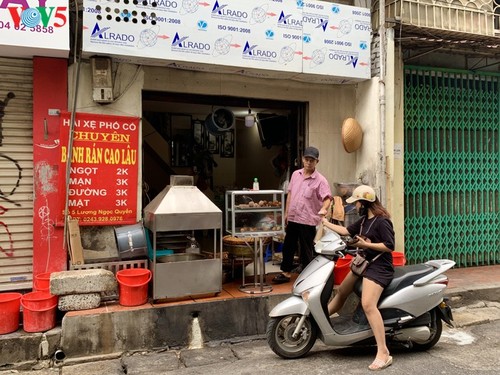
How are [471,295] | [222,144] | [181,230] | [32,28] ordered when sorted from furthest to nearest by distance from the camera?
[222,144] < [471,295] < [181,230] < [32,28]

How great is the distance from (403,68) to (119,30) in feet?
15.9

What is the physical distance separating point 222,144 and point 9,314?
25.0 ft

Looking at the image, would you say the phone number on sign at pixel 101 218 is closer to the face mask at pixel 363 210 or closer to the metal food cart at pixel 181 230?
the metal food cart at pixel 181 230

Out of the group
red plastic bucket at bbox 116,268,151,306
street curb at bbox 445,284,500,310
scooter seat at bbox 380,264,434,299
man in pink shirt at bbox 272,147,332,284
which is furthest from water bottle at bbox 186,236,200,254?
street curb at bbox 445,284,500,310

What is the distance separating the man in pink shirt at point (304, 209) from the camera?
238 inches

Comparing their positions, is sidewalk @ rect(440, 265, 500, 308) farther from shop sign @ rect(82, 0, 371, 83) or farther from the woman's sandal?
shop sign @ rect(82, 0, 371, 83)

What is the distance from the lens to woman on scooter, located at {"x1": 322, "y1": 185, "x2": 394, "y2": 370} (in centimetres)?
441

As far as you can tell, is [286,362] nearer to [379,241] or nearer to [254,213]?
[379,241]

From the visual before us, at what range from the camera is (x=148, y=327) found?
5.07 meters

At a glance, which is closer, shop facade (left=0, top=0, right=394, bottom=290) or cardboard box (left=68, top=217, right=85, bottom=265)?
cardboard box (left=68, top=217, right=85, bottom=265)

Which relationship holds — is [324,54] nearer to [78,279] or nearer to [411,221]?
[411,221]

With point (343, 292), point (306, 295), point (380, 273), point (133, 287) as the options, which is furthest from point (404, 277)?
point (133, 287)

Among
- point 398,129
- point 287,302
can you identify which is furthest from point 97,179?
point 398,129

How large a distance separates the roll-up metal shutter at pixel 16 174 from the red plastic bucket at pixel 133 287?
1.36 meters
